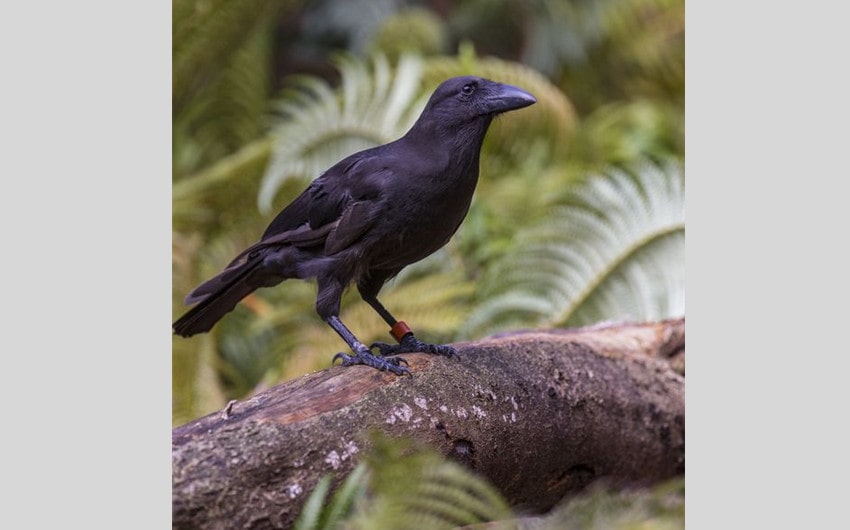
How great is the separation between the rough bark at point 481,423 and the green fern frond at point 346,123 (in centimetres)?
173

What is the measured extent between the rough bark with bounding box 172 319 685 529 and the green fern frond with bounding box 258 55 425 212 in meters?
1.73

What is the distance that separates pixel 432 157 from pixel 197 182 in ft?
7.81

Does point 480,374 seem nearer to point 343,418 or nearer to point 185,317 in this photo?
point 343,418

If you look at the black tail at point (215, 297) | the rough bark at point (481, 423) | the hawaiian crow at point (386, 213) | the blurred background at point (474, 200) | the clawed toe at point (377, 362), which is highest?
the blurred background at point (474, 200)

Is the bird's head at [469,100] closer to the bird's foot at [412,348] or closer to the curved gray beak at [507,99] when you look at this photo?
the curved gray beak at [507,99]

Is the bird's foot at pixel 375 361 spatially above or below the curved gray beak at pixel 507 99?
below

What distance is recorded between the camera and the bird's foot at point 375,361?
3396mm

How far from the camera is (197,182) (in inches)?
219

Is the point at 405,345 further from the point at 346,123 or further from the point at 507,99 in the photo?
the point at 346,123

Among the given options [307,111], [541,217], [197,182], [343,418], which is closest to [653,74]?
[541,217]

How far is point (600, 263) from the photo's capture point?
5.05 m

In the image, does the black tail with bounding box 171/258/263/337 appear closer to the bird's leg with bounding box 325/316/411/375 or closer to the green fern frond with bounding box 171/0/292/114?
the bird's leg with bounding box 325/316/411/375

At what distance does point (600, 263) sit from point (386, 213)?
1.86 metres

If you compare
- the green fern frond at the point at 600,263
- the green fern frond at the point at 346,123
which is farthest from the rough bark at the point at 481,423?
the green fern frond at the point at 346,123
